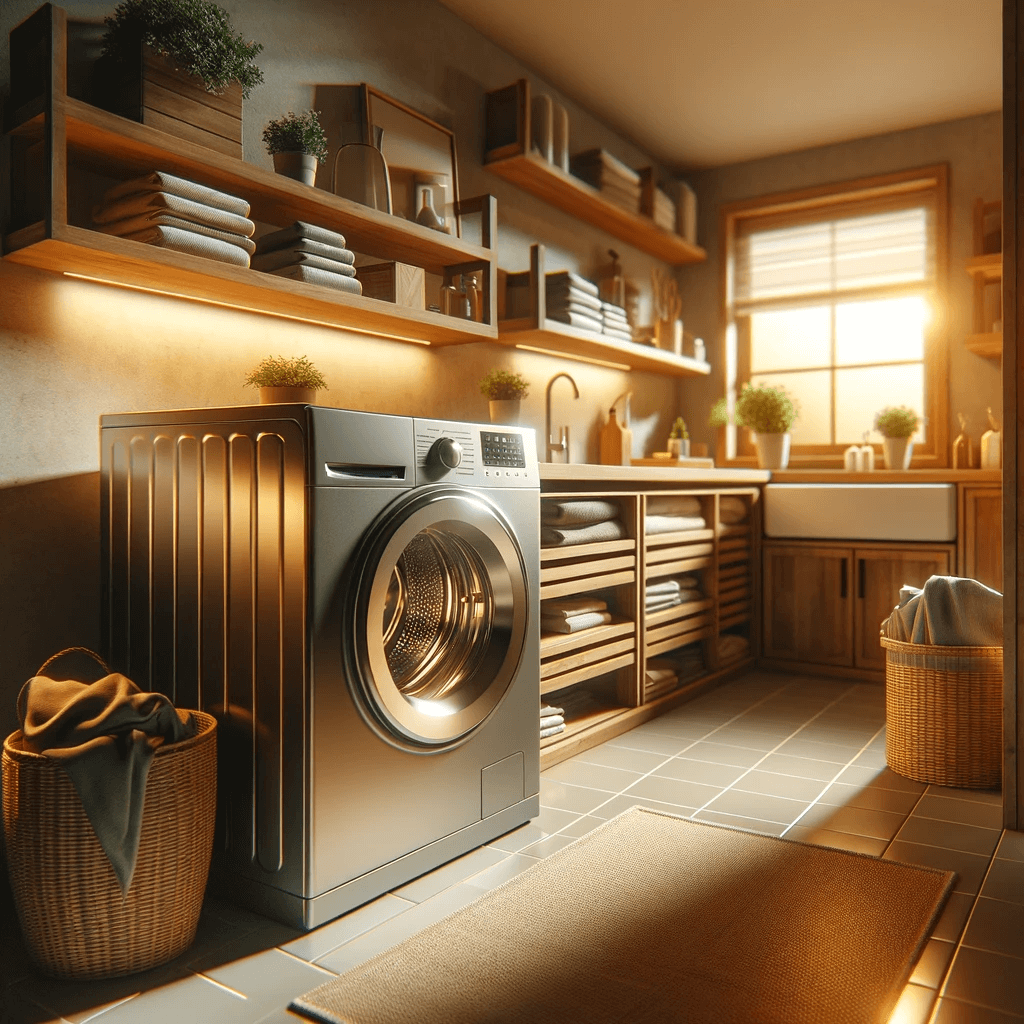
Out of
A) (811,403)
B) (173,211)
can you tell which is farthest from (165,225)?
(811,403)

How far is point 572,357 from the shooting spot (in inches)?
155

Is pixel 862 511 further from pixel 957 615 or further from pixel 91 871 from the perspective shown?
pixel 91 871

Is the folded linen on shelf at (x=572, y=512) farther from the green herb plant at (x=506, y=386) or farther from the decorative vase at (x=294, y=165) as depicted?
the decorative vase at (x=294, y=165)

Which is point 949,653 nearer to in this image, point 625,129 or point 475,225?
point 475,225

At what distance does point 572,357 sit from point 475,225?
0.83 meters

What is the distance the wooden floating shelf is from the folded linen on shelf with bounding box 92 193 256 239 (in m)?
3.33

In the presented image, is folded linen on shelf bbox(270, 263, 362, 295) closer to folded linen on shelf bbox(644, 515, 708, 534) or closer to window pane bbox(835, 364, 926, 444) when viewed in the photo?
folded linen on shelf bbox(644, 515, 708, 534)

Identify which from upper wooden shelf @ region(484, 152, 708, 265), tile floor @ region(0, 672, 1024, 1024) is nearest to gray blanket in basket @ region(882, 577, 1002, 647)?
tile floor @ region(0, 672, 1024, 1024)

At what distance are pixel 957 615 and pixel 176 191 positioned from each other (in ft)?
7.90

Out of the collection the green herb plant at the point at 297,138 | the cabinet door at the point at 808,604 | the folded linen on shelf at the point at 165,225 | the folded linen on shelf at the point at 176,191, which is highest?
the green herb plant at the point at 297,138

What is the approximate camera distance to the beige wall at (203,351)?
1.95m

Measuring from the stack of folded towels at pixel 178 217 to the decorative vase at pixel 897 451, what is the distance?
3.22 metres

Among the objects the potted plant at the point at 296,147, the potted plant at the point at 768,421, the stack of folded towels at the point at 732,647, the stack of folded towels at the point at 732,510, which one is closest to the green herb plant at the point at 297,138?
the potted plant at the point at 296,147

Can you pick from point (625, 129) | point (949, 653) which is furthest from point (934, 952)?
point (625, 129)
